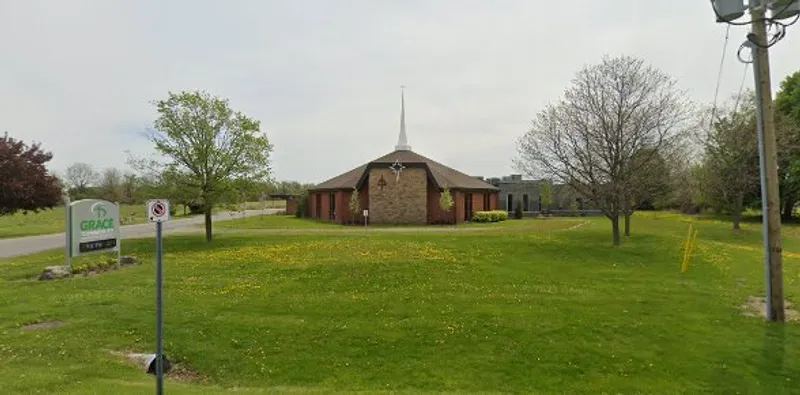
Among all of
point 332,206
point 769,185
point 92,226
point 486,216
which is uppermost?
point 769,185

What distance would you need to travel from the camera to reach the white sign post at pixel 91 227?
52.6ft

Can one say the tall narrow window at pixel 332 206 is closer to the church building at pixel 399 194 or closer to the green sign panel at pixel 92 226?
the church building at pixel 399 194

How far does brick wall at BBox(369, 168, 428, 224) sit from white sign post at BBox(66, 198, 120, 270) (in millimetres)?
22425

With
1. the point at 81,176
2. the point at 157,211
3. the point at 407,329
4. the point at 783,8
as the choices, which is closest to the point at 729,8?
the point at 783,8

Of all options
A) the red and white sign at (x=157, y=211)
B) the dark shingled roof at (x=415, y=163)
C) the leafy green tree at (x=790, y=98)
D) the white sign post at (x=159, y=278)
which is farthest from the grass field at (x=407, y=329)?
the leafy green tree at (x=790, y=98)

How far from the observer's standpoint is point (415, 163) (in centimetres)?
3881

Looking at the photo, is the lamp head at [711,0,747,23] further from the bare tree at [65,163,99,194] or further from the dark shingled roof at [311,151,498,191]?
the bare tree at [65,163,99,194]

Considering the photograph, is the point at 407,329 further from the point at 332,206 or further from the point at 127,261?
the point at 332,206

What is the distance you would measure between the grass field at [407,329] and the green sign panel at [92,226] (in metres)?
1.45

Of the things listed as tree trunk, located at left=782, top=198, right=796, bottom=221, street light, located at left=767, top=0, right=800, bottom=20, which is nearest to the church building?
street light, located at left=767, top=0, right=800, bottom=20

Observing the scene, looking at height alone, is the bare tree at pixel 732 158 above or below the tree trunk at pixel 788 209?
above

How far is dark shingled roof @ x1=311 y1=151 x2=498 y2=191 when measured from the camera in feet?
128

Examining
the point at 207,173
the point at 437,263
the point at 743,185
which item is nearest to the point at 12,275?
the point at 207,173

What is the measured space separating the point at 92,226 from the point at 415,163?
25364 millimetres
